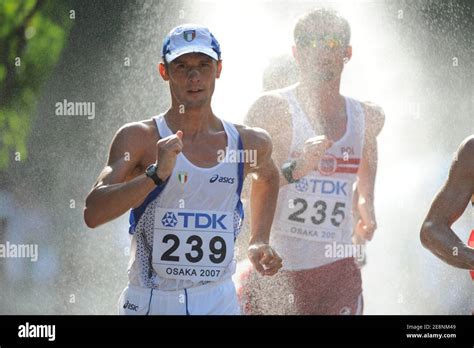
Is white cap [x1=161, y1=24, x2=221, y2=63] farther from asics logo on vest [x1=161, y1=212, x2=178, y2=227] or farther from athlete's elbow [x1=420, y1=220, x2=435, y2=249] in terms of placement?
athlete's elbow [x1=420, y1=220, x2=435, y2=249]

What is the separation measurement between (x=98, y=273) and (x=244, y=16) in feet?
7.05

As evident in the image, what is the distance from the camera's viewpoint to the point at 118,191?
19.0 ft

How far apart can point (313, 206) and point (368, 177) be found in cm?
50

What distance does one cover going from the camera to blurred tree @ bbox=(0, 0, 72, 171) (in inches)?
414

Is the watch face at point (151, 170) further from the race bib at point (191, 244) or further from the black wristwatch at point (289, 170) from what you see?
the black wristwatch at point (289, 170)

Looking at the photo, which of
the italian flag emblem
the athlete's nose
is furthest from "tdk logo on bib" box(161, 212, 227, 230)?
the athlete's nose

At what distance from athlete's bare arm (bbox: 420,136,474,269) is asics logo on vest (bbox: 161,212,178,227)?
1171 mm

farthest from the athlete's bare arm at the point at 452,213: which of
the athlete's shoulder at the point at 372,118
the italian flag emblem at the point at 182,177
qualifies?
the athlete's shoulder at the point at 372,118

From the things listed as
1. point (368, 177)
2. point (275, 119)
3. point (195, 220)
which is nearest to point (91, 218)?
point (195, 220)

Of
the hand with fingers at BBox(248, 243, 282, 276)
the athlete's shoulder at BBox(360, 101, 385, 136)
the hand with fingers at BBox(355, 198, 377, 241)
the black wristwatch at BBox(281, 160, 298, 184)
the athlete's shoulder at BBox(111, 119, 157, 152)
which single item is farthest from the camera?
the athlete's shoulder at BBox(360, 101, 385, 136)

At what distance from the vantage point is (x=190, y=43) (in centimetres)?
631

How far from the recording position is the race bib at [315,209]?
773 centimetres

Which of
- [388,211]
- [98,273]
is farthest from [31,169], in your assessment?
[388,211]

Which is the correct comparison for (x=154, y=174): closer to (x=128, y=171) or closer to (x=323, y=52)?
(x=128, y=171)
